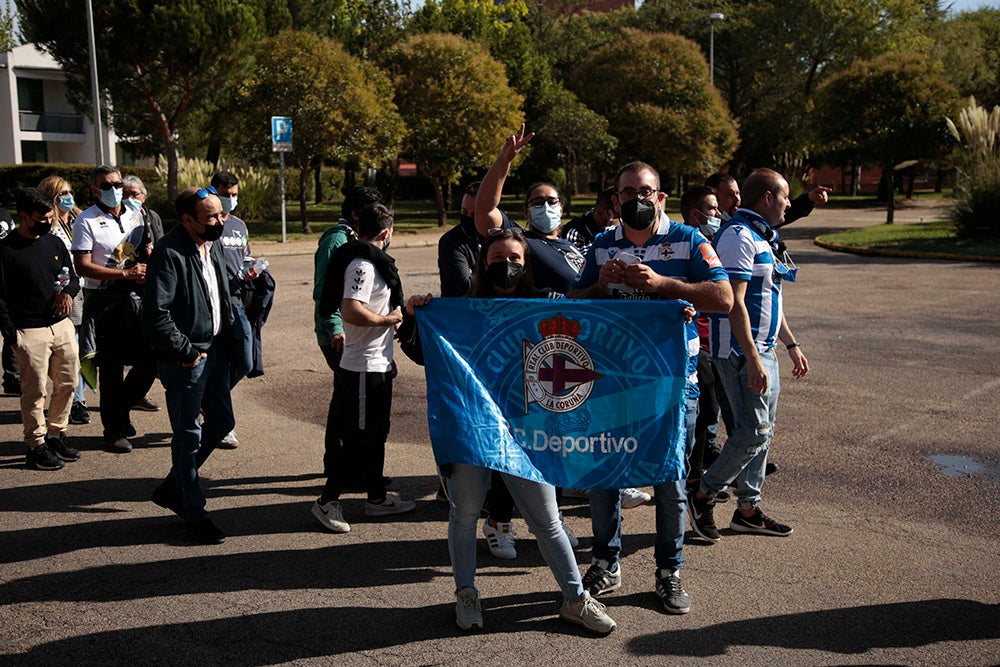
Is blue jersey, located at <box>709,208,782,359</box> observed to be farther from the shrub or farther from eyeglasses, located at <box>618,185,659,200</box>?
the shrub

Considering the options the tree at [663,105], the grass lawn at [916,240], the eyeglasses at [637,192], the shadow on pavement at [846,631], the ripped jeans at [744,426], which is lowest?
the shadow on pavement at [846,631]

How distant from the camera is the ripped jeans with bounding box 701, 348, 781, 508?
541 centimetres

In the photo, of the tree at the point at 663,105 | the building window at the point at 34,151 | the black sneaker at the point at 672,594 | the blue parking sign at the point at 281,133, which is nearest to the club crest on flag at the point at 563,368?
the black sneaker at the point at 672,594

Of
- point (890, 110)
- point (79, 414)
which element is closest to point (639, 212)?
point (79, 414)

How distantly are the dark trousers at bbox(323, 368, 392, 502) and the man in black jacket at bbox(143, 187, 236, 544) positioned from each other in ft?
2.40

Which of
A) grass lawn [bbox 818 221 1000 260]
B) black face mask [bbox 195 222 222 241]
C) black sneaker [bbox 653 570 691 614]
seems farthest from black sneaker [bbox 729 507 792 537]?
grass lawn [bbox 818 221 1000 260]

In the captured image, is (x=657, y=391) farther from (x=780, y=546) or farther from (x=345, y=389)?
(x=345, y=389)

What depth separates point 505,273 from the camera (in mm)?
4598

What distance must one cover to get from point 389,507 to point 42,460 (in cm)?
266

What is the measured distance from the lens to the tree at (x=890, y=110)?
28281 millimetres

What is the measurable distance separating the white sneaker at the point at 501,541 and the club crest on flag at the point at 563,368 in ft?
4.01

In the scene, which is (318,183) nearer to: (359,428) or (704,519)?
(359,428)

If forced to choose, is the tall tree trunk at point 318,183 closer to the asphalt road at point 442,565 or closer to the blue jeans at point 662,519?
the asphalt road at point 442,565

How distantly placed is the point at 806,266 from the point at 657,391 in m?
16.9
